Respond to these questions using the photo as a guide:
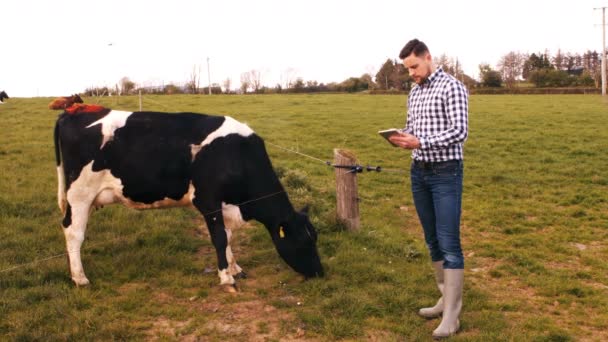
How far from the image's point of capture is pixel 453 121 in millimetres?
4559

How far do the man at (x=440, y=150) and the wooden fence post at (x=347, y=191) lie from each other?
2672 mm

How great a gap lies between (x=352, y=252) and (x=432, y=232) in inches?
84.1

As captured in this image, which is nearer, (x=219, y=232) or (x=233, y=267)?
(x=219, y=232)

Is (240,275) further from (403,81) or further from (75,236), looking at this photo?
(403,81)

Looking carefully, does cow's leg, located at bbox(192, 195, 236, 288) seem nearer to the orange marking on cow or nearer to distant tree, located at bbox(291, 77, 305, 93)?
the orange marking on cow

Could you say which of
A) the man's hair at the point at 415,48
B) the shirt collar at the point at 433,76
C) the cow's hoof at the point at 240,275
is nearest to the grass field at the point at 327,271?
the cow's hoof at the point at 240,275

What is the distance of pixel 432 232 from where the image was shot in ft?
16.8

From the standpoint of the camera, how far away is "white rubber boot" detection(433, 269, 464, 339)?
4.90 metres

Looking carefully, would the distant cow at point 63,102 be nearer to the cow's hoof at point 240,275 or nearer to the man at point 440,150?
the cow's hoof at point 240,275

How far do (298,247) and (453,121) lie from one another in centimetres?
261

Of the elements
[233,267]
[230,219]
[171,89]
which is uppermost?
[171,89]

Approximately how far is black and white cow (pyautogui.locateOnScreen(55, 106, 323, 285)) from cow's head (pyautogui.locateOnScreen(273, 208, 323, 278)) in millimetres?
12

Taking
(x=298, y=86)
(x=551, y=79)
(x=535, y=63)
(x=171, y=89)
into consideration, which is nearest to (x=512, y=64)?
(x=535, y=63)

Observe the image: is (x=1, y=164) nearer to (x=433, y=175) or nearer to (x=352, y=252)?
(x=352, y=252)
